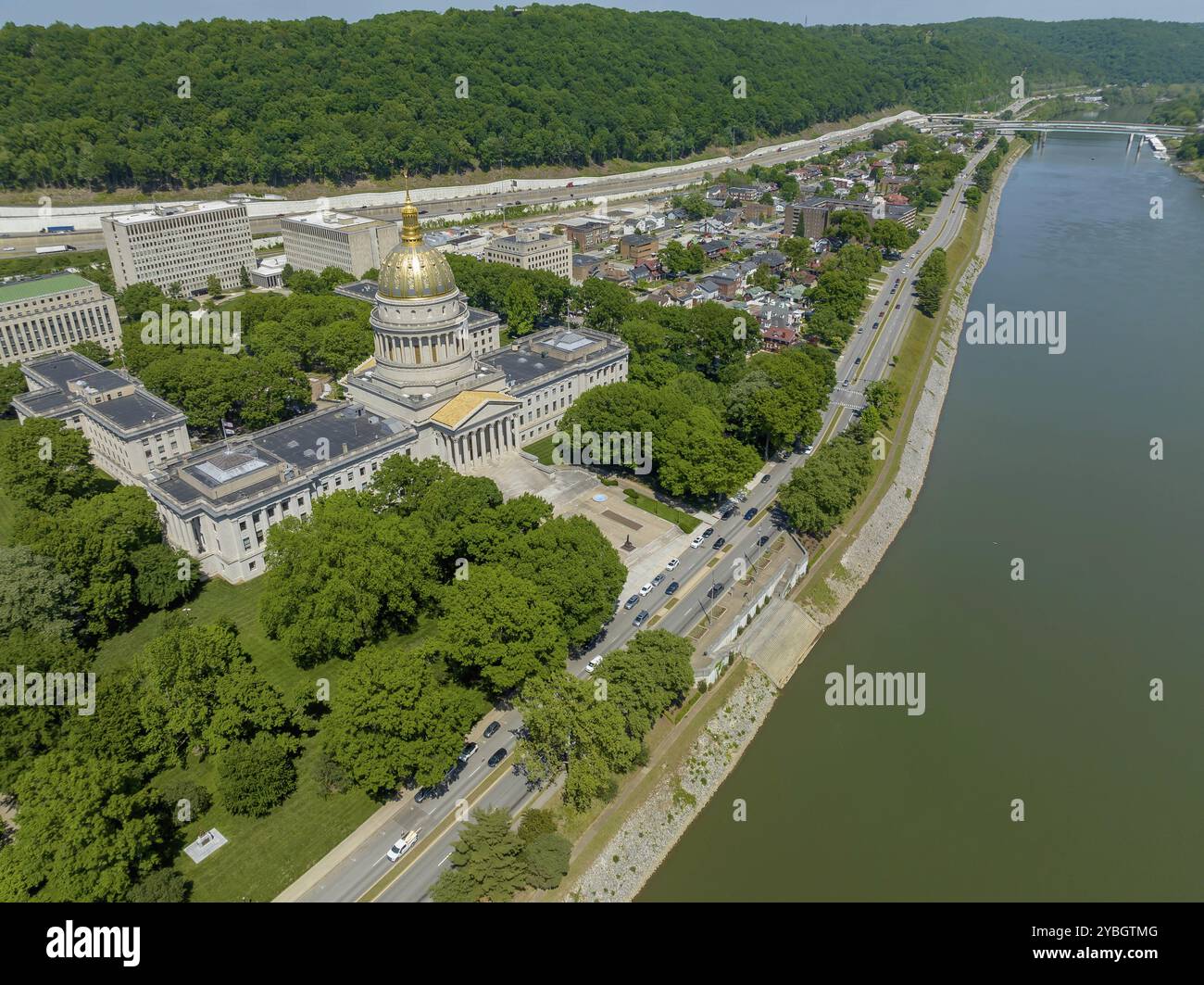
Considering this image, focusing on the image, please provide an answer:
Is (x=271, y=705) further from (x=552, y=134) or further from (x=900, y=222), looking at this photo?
(x=552, y=134)

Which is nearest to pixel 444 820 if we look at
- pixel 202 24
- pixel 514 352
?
pixel 514 352

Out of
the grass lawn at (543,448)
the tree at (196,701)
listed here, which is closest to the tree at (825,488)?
the grass lawn at (543,448)

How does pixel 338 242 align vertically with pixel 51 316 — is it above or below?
above

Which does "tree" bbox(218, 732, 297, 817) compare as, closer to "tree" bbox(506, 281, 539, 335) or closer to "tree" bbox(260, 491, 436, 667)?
"tree" bbox(260, 491, 436, 667)

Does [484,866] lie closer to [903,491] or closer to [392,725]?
[392,725]

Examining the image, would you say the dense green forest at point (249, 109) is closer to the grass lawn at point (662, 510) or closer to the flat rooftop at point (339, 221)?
the flat rooftop at point (339, 221)

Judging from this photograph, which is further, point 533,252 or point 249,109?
point 249,109

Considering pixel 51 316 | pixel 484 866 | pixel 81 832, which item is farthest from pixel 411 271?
pixel 484 866
